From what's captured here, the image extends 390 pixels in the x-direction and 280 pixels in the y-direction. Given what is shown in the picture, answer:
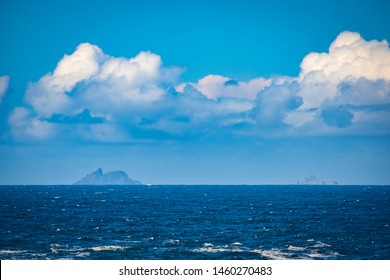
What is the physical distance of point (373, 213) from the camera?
12850 centimetres

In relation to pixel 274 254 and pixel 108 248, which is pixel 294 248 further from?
pixel 108 248

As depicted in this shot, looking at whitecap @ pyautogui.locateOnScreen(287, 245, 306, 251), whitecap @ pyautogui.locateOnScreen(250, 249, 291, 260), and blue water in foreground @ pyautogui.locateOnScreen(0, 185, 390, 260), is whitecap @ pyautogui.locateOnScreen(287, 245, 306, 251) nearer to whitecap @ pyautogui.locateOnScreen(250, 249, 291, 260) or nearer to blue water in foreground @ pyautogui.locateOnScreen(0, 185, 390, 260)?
blue water in foreground @ pyautogui.locateOnScreen(0, 185, 390, 260)

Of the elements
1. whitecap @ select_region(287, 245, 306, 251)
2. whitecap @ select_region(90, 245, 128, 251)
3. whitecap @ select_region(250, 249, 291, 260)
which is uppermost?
whitecap @ select_region(90, 245, 128, 251)

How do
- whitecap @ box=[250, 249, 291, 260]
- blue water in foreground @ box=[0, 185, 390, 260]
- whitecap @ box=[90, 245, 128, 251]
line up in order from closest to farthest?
1. whitecap @ box=[250, 249, 291, 260]
2. blue water in foreground @ box=[0, 185, 390, 260]
3. whitecap @ box=[90, 245, 128, 251]

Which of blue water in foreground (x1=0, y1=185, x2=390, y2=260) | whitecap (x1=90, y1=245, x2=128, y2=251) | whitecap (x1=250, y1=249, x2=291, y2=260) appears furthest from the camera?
whitecap (x1=90, y1=245, x2=128, y2=251)

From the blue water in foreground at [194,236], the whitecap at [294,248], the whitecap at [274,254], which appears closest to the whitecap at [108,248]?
the blue water in foreground at [194,236]

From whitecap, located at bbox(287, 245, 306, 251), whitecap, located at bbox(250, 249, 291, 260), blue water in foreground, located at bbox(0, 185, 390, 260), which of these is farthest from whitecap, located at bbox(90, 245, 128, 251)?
whitecap, located at bbox(287, 245, 306, 251)

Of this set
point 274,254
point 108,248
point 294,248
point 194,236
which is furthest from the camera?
point 194,236

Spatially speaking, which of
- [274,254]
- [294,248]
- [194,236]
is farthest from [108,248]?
[294,248]

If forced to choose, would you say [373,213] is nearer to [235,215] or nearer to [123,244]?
[235,215]
